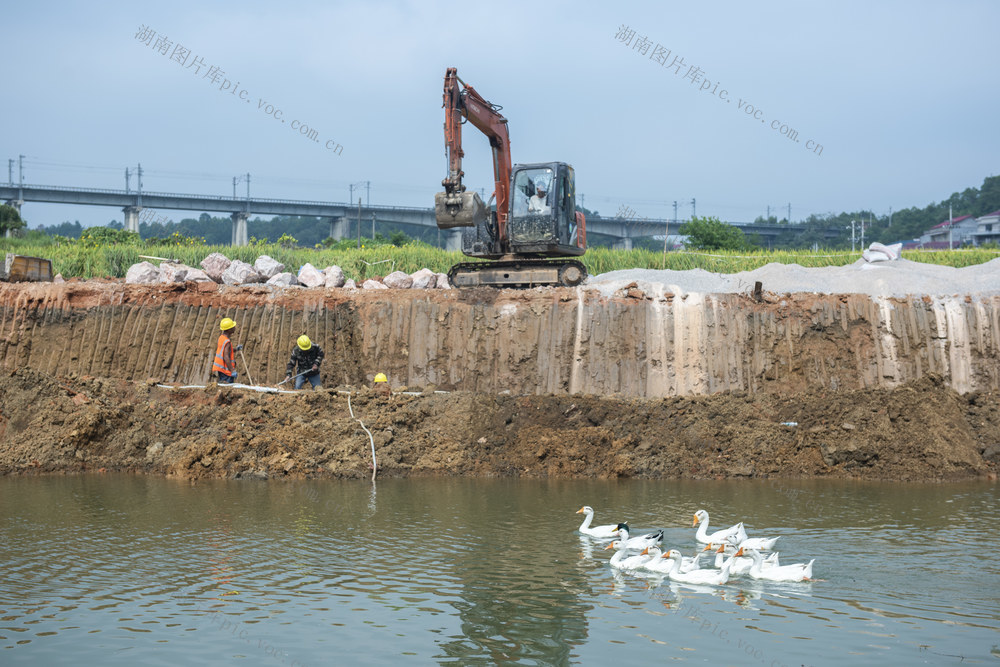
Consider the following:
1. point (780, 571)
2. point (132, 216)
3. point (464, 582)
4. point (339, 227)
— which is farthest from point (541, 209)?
point (132, 216)

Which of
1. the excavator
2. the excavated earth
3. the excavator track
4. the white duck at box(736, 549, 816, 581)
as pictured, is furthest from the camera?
the excavator track

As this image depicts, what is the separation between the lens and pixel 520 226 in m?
22.3

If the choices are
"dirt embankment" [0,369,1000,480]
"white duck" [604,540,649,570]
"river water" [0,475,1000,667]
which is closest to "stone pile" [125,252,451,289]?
"dirt embankment" [0,369,1000,480]

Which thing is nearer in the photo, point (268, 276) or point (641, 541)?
point (641, 541)

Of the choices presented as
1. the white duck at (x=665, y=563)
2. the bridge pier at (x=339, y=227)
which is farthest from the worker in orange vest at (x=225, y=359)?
the bridge pier at (x=339, y=227)

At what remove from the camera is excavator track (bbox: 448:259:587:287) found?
22.7 m

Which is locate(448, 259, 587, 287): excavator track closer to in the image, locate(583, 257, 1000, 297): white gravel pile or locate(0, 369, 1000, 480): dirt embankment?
locate(583, 257, 1000, 297): white gravel pile

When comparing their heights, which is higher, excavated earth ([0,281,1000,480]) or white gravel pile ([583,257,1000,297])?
white gravel pile ([583,257,1000,297])

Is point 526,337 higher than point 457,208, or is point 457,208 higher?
point 457,208

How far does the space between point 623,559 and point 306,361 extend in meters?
11.0

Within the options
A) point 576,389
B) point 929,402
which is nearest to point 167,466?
point 576,389

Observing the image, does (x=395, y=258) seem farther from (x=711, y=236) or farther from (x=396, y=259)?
(x=711, y=236)

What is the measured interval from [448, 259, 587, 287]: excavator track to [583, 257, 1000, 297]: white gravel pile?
58cm

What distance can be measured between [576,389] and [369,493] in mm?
6320
